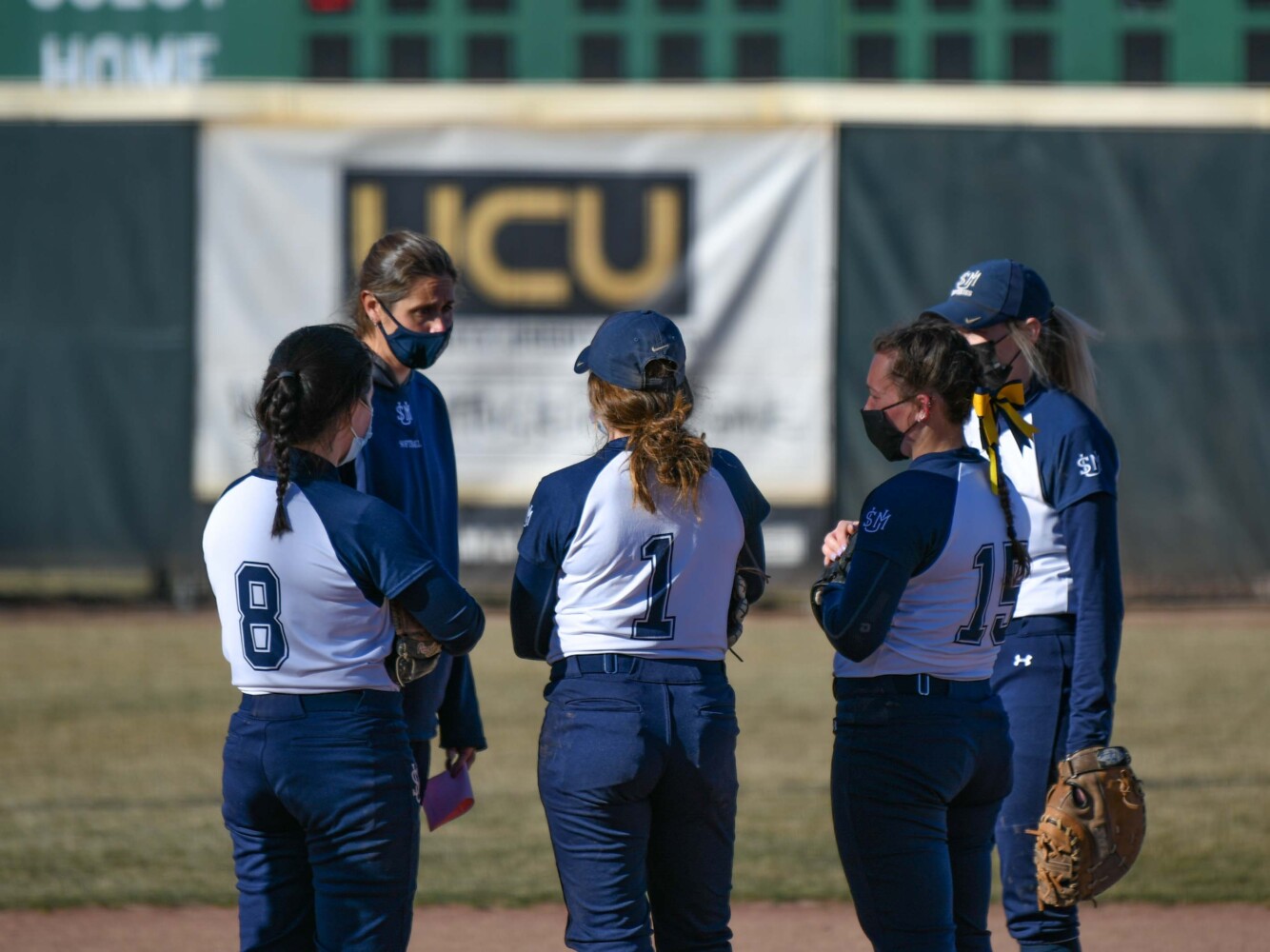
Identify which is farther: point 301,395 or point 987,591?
point 987,591

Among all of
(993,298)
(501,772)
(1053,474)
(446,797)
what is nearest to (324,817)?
(446,797)

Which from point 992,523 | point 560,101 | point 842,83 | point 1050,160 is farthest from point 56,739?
point 1050,160

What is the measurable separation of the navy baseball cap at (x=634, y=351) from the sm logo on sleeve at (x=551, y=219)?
870 cm

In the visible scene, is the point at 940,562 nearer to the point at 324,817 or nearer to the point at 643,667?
the point at 643,667

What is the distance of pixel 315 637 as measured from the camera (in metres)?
2.69

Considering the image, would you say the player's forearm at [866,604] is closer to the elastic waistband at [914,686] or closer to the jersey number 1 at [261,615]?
the elastic waistband at [914,686]

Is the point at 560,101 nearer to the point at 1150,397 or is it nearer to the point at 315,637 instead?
the point at 1150,397

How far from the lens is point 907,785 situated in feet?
9.11

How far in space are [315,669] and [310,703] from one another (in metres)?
0.06

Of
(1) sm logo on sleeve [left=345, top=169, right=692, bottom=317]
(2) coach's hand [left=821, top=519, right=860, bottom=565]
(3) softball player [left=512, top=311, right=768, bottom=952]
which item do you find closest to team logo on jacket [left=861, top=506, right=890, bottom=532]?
(2) coach's hand [left=821, top=519, right=860, bottom=565]

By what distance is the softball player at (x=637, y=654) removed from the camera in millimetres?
2758

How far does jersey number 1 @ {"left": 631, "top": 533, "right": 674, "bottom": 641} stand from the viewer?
280cm

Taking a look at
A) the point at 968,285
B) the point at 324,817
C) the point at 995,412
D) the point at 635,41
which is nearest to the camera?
the point at 324,817

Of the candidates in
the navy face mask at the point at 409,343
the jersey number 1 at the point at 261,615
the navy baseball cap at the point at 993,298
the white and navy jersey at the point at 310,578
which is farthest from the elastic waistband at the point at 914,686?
the navy face mask at the point at 409,343
